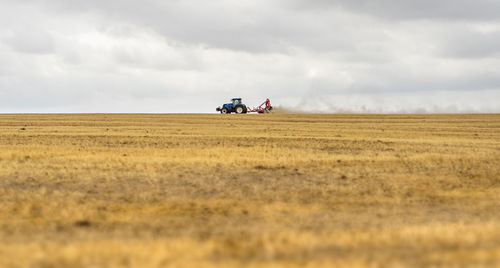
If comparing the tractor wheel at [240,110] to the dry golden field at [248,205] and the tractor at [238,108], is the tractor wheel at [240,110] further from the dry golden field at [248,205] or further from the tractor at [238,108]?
the dry golden field at [248,205]

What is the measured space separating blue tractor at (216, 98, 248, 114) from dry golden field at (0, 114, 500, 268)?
38.3m

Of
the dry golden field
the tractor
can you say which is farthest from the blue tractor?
the dry golden field

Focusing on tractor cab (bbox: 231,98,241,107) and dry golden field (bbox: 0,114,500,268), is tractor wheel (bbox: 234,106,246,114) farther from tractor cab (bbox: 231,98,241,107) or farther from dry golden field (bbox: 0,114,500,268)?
dry golden field (bbox: 0,114,500,268)

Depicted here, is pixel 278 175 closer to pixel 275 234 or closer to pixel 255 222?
pixel 255 222

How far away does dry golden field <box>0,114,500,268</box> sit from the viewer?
8.53 metres

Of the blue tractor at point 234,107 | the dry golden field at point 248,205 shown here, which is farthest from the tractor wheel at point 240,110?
the dry golden field at point 248,205

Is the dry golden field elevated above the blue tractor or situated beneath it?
situated beneath

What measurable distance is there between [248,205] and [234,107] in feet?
168

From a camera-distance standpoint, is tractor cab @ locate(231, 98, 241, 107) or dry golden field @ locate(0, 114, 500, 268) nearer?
dry golden field @ locate(0, 114, 500, 268)

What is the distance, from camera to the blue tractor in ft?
210

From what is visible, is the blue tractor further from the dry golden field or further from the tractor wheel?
the dry golden field

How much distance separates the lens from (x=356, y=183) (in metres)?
16.6

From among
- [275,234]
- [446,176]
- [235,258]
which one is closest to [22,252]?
[235,258]

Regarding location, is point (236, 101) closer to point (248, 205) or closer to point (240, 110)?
point (240, 110)
